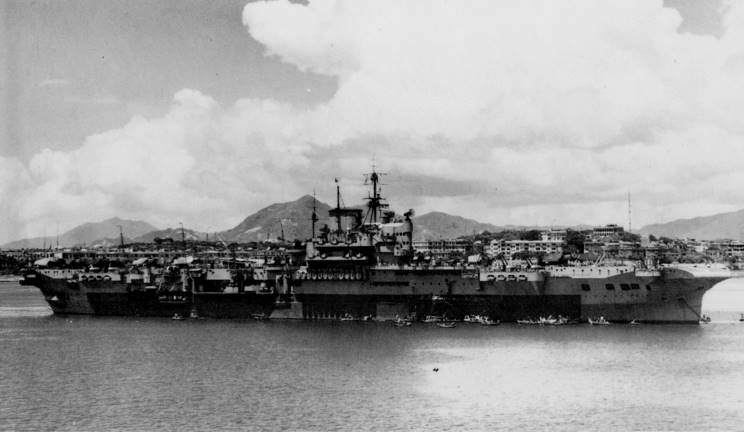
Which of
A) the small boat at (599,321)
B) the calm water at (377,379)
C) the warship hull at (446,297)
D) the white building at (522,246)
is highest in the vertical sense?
the white building at (522,246)

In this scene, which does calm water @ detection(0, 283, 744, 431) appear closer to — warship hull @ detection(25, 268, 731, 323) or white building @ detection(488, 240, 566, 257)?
warship hull @ detection(25, 268, 731, 323)

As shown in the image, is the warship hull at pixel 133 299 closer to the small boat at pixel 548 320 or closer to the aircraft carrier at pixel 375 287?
the aircraft carrier at pixel 375 287

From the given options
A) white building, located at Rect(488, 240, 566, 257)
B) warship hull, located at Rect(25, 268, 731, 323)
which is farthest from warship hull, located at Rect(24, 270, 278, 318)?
white building, located at Rect(488, 240, 566, 257)

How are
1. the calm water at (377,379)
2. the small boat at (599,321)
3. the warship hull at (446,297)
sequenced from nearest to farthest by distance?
the calm water at (377,379), the warship hull at (446,297), the small boat at (599,321)

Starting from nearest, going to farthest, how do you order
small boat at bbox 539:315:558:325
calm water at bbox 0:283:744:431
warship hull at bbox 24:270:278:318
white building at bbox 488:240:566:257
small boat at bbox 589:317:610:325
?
calm water at bbox 0:283:744:431 → small boat at bbox 589:317:610:325 → small boat at bbox 539:315:558:325 → warship hull at bbox 24:270:278:318 → white building at bbox 488:240:566:257

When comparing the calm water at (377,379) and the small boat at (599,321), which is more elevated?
the small boat at (599,321)

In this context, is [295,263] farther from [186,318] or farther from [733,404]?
[733,404]

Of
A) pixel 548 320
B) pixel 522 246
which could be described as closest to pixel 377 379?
pixel 548 320

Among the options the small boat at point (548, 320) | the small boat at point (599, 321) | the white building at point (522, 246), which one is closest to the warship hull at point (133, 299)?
the small boat at point (548, 320)

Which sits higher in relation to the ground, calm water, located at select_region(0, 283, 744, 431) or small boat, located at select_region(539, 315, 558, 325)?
small boat, located at select_region(539, 315, 558, 325)

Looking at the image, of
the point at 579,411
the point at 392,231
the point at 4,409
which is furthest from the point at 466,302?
the point at 4,409
